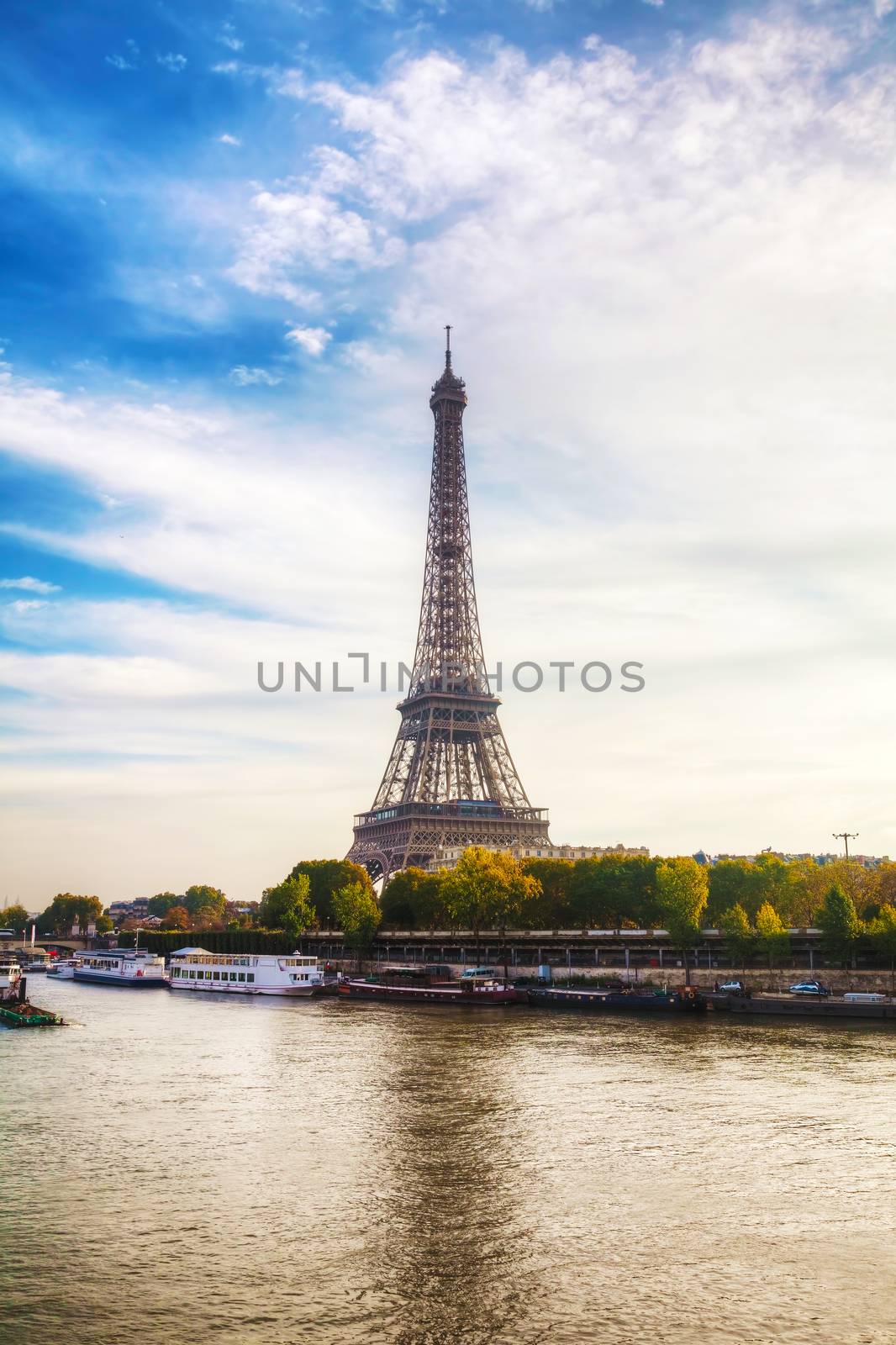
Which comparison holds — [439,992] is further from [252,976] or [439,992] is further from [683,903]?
[683,903]

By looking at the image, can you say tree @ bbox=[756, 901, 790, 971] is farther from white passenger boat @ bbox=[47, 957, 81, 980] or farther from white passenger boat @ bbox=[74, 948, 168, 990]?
white passenger boat @ bbox=[47, 957, 81, 980]

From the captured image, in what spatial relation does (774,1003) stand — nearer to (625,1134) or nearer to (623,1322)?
(625,1134)

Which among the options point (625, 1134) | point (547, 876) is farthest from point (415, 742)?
point (625, 1134)

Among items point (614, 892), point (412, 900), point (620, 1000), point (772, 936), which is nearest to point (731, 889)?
point (614, 892)

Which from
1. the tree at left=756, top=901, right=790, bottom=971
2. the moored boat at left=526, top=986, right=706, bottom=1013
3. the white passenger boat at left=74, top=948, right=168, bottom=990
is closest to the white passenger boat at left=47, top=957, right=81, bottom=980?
the white passenger boat at left=74, top=948, right=168, bottom=990

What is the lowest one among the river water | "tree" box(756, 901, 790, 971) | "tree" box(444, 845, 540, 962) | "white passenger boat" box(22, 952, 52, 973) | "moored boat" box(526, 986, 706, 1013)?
"white passenger boat" box(22, 952, 52, 973)

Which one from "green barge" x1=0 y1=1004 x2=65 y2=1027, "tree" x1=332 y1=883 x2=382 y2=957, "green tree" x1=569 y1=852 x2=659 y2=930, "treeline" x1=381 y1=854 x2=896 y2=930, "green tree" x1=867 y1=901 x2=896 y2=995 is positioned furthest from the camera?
"tree" x1=332 y1=883 x2=382 y2=957
